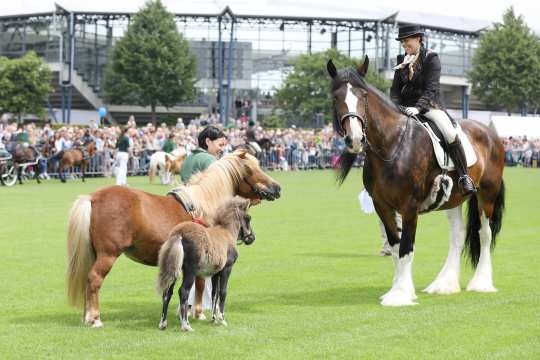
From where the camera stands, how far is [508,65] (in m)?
79.2

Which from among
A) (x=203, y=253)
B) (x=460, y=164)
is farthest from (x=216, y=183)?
(x=460, y=164)

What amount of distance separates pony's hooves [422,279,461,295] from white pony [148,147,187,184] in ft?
73.5

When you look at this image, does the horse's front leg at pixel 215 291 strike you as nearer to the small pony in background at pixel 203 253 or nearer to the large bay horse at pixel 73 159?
the small pony in background at pixel 203 253

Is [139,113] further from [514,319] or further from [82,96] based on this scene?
[514,319]

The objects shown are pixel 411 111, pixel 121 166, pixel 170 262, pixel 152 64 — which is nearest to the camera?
pixel 170 262

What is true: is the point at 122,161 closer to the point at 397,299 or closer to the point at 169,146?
the point at 169,146

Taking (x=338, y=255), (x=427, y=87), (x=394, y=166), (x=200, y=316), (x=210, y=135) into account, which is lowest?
(x=338, y=255)

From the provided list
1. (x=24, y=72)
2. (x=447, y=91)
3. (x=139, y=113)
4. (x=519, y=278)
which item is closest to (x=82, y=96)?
(x=139, y=113)

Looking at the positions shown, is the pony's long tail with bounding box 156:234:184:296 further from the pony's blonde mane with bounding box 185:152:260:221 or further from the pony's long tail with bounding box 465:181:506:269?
the pony's long tail with bounding box 465:181:506:269

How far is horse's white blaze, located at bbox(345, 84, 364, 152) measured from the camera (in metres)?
9.56

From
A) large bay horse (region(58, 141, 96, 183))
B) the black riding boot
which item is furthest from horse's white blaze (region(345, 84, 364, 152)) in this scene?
large bay horse (region(58, 141, 96, 183))

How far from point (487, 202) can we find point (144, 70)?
6248cm

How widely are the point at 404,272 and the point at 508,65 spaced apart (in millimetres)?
72543

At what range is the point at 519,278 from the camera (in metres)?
12.1
